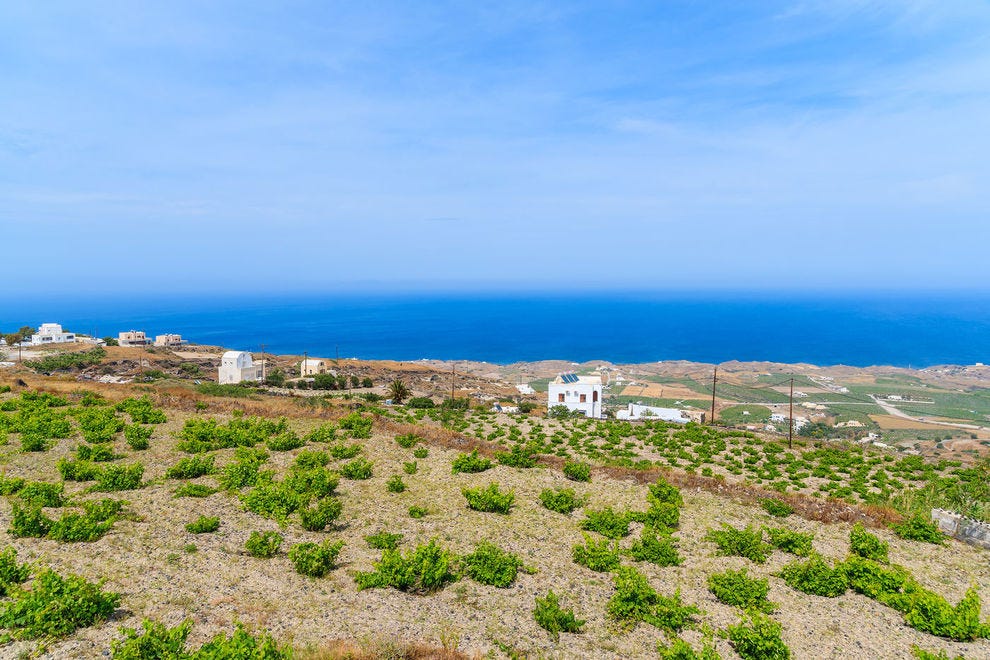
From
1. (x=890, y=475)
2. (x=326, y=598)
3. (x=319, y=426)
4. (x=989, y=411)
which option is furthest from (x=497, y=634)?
(x=989, y=411)

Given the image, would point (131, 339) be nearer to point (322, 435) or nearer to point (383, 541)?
point (322, 435)

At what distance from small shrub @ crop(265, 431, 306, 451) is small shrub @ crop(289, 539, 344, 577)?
29.8 feet

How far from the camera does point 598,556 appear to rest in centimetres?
1060

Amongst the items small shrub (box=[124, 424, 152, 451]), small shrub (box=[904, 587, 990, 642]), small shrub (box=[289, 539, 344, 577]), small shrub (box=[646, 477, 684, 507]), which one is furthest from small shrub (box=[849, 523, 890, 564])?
small shrub (box=[124, 424, 152, 451])

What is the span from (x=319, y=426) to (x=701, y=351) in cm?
17560

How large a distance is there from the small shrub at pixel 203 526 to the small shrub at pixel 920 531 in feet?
52.9

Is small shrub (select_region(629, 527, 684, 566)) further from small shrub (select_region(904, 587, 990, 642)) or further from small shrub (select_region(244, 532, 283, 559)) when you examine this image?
small shrub (select_region(244, 532, 283, 559))

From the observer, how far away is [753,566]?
439 inches

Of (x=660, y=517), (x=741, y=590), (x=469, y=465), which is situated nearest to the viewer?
(x=741, y=590)

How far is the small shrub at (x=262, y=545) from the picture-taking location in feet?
33.1

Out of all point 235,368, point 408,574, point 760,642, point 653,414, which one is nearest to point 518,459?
point 408,574

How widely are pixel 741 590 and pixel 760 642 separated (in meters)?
1.94

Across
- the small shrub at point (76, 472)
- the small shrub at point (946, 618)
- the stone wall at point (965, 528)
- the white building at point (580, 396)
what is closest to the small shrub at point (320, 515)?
the small shrub at point (76, 472)

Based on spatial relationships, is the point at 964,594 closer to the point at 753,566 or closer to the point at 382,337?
the point at 753,566
